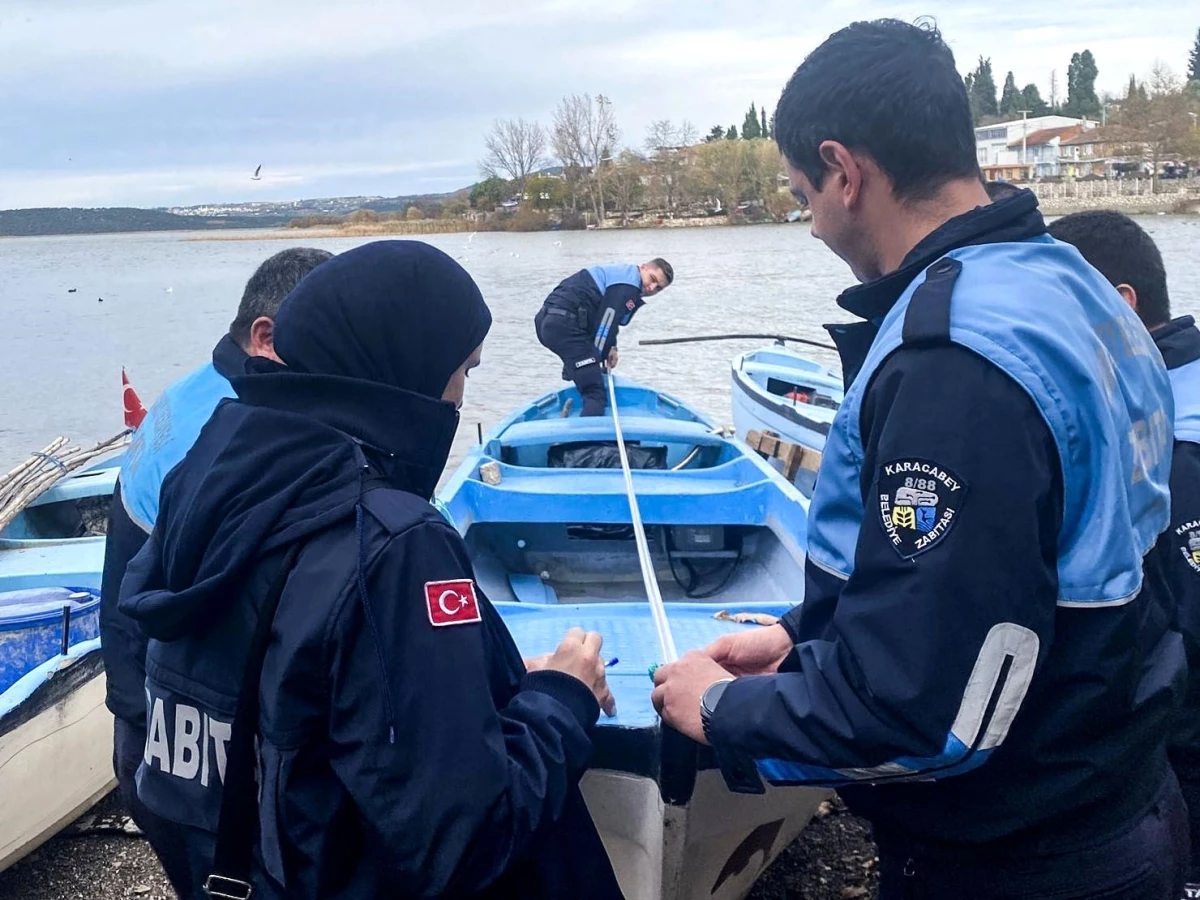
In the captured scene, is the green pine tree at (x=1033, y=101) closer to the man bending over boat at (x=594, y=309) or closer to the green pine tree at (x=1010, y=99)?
the green pine tree at (x=1010, y=99)

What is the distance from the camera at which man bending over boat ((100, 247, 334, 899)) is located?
2.24 m

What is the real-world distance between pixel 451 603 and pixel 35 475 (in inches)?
245

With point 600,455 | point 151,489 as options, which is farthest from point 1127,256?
point 600,455

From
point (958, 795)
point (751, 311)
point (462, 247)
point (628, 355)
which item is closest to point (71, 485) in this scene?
point (958, 795)

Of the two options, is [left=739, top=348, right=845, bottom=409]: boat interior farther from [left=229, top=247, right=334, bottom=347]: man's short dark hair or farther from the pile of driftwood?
[left=229, top=247, right=334, bottom=347]: man's short dark hair

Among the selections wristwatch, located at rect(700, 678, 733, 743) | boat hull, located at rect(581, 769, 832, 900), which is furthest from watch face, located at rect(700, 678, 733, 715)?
boat hull, located at rect(581, 769, 832, 900)

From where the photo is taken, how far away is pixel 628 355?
21453mm

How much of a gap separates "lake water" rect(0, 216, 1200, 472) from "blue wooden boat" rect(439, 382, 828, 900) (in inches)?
280

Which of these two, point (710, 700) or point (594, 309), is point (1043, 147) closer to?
point (594, 309)

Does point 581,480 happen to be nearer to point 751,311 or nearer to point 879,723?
point 879,723

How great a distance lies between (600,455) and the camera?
23.1ft

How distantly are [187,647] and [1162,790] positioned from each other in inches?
61.4

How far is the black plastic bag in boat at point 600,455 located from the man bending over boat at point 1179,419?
4363 millimetres

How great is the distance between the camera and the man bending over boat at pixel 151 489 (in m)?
→ 2.24
